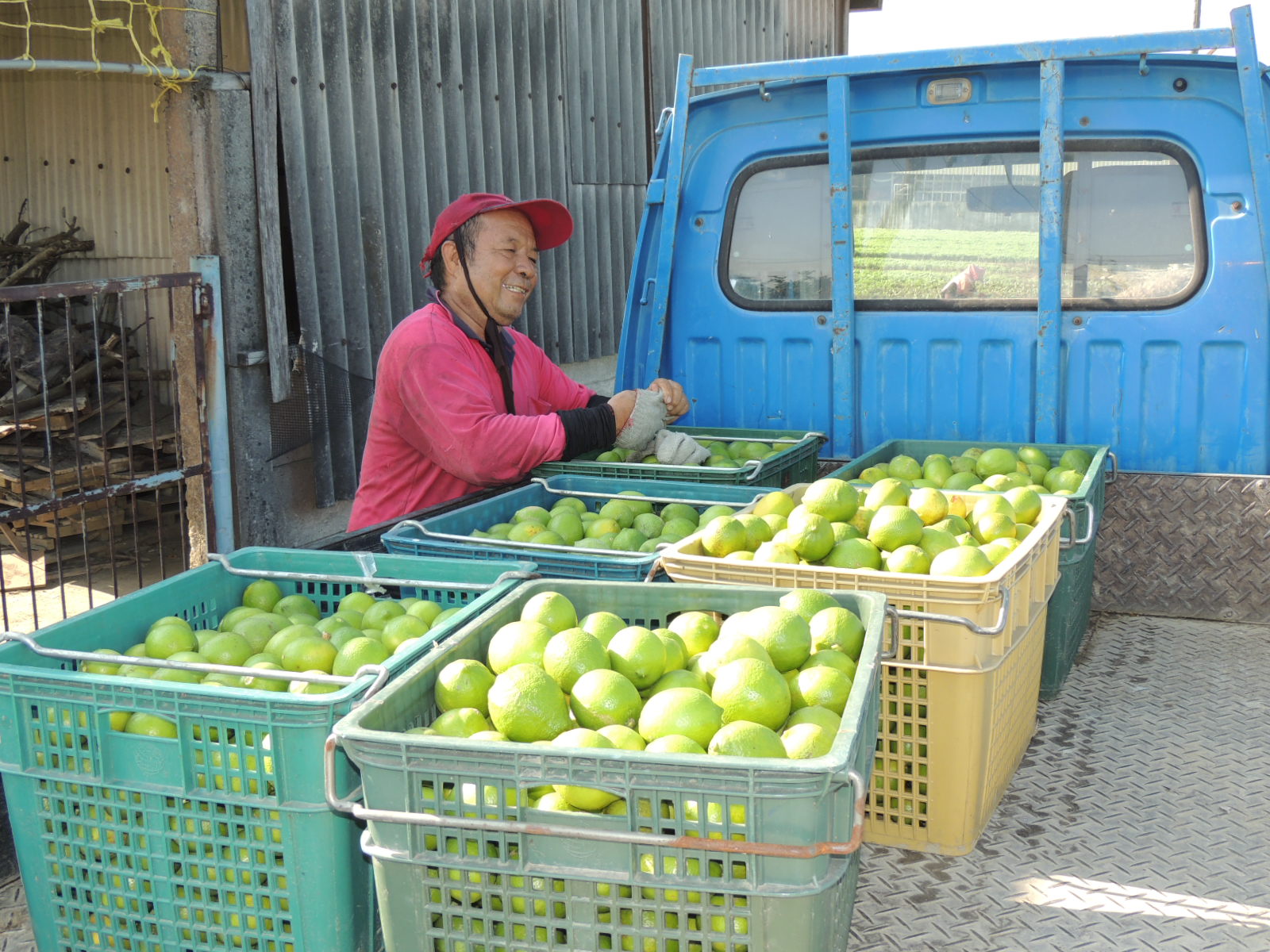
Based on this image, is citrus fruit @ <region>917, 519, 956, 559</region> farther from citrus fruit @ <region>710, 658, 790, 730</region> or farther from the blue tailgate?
the blue tailgate

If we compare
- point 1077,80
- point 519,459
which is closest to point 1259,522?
point 1077,80

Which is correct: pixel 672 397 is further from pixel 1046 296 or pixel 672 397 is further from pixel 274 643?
pixel 274 643

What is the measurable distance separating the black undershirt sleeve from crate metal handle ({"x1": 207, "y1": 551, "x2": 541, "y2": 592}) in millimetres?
1253

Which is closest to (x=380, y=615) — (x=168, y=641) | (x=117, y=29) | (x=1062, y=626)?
(x=168, y=641)

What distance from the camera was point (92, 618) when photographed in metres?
2.59

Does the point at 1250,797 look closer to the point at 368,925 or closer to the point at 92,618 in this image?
the point at 368,925

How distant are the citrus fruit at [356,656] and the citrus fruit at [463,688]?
1.18 feet

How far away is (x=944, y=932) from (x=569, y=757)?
980mm

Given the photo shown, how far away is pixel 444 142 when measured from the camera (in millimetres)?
6816

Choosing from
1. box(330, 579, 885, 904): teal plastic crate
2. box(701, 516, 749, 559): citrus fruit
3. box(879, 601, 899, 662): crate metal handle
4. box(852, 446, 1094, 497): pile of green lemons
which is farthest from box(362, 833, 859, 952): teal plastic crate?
box(852, 446, 1094, 497): pile of green lemons

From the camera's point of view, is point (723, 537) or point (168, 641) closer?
point (168, 641)

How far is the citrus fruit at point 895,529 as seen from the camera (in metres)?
2.95

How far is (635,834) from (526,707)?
15.0 inches

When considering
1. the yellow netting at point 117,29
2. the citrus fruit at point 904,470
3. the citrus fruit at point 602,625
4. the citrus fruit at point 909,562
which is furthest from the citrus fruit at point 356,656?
the yellow netting at point 117,29
